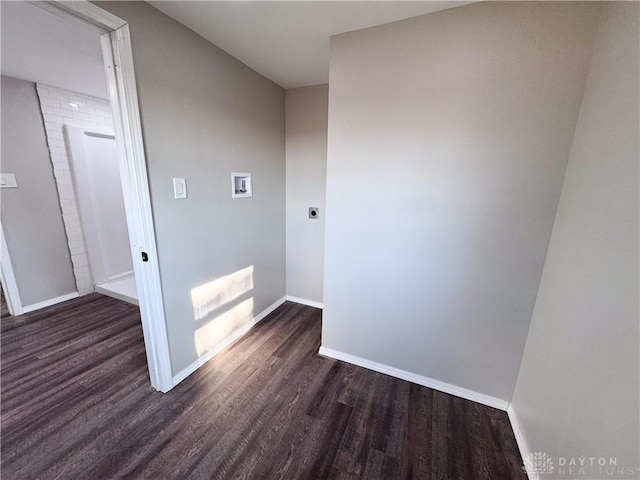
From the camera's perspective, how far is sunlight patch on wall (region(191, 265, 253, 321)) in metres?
1.90

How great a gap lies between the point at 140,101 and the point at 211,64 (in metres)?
0.65

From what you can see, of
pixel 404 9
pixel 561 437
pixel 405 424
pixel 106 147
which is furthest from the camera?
pixel 106 147

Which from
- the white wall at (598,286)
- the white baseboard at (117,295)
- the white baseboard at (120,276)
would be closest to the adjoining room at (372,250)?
the white wall at (598,286)

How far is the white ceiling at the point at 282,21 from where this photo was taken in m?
1.37

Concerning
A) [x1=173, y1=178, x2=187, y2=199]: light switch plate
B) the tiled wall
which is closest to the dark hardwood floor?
the tiled wall

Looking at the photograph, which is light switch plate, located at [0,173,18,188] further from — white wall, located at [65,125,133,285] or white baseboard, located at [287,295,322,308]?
white baseboard, located at [287,295,322,308]

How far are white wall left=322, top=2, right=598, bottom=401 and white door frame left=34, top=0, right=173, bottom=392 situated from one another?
1134 mm

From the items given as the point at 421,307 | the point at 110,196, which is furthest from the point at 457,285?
the point at 110,196

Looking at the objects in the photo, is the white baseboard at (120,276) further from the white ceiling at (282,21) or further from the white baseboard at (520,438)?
the white baseboard at (520,438)

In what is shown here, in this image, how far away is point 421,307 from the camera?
1.73 m

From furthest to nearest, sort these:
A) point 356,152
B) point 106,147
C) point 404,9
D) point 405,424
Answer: point 106,147 → point 356,152 → point 405,424 → point 404,9

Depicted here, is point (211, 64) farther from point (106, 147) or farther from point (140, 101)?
point (106, 147)

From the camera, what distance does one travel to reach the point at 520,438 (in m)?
1.41

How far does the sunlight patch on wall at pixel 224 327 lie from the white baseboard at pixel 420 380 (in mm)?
790
